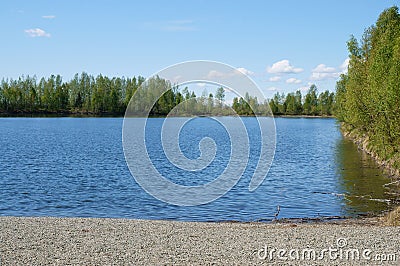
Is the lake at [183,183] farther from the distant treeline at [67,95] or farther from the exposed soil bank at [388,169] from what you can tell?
the distant treeline at [67,95]

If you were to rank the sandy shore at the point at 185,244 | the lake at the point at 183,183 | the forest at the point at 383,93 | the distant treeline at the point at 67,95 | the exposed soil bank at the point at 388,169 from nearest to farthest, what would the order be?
1. the sandy shore at the point at 185,244
2. the exposed soil bank at the point at 388,169
3. the lake at the point at 183,183
4. the forest at the point at 383,93
5. the distant treeline at the point at 67,95

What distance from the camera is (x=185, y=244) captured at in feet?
44.7

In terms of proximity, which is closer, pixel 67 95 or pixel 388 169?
pixel 388 169

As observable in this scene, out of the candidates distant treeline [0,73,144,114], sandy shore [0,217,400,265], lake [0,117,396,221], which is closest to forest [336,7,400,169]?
lake [0,117,396,221]

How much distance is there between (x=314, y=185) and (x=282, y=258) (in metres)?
18.8

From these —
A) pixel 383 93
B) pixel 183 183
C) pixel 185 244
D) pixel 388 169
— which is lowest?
pixel 183 183

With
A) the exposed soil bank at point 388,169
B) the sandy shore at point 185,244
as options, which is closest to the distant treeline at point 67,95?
the exposed soil bank at point 388,169

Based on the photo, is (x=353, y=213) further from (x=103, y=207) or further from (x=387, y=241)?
(x=103, y=207)

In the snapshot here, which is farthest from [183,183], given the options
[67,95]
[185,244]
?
[67,95]

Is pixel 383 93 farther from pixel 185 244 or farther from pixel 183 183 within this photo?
pixel 185 244

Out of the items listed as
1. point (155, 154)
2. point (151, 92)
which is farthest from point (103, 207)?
point (155, 154)

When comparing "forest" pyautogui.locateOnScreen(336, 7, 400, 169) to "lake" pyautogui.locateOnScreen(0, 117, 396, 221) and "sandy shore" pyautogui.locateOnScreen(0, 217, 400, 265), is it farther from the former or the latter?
"sandy shore" pyautogui.locateOnScreen(0, 217, 400, 265)

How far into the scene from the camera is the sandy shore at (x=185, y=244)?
12.1 meters

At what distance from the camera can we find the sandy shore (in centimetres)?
1205
